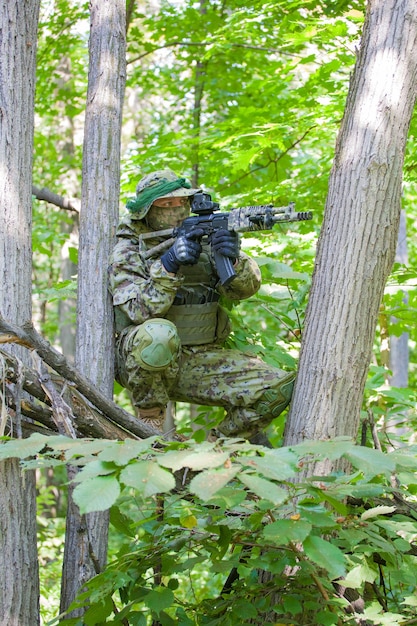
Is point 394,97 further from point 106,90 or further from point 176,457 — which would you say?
point 176,457

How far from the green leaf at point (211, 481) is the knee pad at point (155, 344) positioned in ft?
6.94

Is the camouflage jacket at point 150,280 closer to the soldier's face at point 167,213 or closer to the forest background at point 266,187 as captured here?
the soldier's face at point 167,213

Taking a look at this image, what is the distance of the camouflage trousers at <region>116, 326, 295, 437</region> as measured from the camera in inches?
162

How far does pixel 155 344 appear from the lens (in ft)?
12.9

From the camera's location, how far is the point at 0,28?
3.79 metres

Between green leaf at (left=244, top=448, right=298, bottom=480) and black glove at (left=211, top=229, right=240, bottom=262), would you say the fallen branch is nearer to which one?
black glove at (left=211, top=229, right=240, bottom=262)

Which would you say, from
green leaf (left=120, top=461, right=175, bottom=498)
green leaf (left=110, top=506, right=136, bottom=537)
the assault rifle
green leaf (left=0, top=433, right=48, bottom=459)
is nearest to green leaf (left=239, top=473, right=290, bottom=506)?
green leaf (left=120, top=461, right=175, bottom=498)

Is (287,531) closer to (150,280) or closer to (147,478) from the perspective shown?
(147,478)

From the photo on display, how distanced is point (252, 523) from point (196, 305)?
2021 millimetres

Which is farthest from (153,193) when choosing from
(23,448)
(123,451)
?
(123,451)

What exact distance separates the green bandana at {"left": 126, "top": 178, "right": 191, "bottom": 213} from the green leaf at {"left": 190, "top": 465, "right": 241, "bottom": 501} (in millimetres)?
2667

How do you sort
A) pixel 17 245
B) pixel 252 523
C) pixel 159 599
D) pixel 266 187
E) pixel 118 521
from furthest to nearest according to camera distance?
pixel 266 187 < pixel 17 245 < pixel 118 521 < pixel 159 599 < pixel 252 523

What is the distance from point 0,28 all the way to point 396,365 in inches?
322

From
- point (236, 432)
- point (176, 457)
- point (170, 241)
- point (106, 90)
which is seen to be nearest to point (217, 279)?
point (170, 241)
